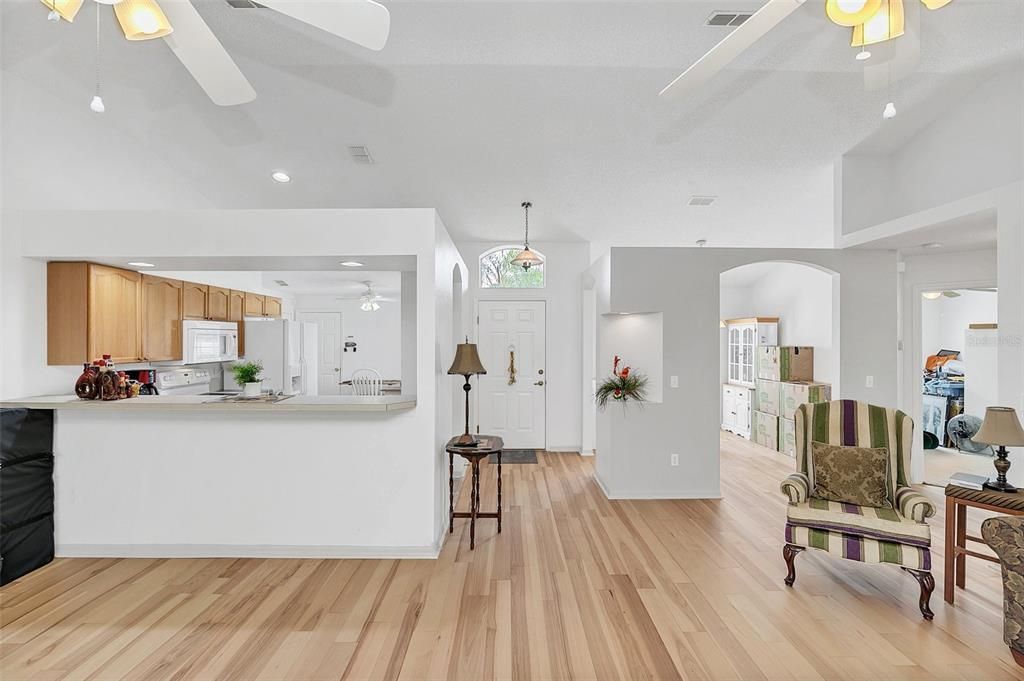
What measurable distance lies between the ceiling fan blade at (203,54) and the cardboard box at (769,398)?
6724mm

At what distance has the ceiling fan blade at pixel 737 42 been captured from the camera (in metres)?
1.82

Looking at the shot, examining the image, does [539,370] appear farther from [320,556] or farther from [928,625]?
[928,625]

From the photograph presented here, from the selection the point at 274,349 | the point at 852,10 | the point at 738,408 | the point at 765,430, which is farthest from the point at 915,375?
the point at 274,349

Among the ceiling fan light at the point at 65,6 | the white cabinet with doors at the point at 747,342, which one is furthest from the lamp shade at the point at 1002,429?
the white cabinet with doors at the point at 747,342

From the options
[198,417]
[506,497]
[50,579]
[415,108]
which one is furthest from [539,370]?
[50,579]

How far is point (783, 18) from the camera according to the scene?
1.88 m

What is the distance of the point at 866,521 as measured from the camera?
2938mm

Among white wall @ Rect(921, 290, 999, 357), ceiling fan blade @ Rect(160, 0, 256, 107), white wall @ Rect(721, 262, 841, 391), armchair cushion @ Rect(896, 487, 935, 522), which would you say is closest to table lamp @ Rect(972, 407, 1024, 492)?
armchair cushion @ Rect(896, 487, 935, 522)

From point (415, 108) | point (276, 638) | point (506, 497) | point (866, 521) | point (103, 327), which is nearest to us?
point (276, 638)

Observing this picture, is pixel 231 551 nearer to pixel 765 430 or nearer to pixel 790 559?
pixel 790 559

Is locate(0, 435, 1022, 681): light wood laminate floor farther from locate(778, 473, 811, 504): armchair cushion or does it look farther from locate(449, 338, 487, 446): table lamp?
locate(449, 338, 487, 446): table lamp

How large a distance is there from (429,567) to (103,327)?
9.63 ft

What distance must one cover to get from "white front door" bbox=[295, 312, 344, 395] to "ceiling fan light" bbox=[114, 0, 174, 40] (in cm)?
827

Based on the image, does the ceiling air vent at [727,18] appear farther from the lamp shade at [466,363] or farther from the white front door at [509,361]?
the white front door at [509,361]
